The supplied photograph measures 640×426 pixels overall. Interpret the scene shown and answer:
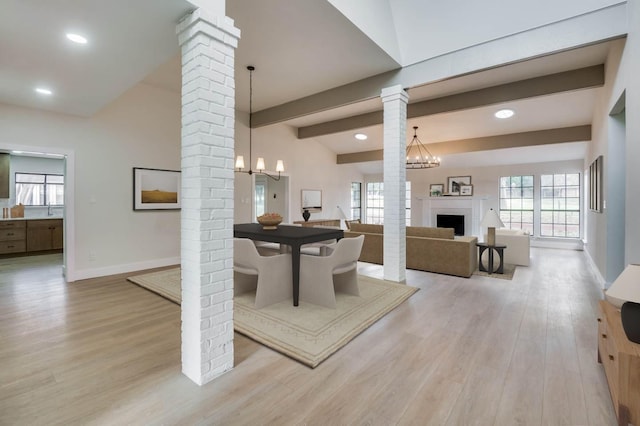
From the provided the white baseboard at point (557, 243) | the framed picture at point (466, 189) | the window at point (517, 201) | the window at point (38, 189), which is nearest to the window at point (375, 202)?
the framed picture at point (466, 189)

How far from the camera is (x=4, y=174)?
20.4 ft

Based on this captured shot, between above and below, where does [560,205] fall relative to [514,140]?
below

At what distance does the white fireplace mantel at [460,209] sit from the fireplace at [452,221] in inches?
3.5

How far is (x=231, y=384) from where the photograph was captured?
6.47 ft

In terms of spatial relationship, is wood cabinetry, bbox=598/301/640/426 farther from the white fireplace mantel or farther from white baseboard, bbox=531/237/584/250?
white baseboard, bbox=531/237/584/250

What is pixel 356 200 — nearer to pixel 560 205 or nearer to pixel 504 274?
pixel 560 205

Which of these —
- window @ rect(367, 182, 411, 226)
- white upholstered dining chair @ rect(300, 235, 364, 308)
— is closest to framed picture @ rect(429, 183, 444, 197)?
window @ rect(367, 182, 411, 226)

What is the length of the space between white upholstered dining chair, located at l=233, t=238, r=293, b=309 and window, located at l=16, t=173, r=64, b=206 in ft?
21.8

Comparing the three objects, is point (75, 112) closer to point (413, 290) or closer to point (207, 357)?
point (207, 357)

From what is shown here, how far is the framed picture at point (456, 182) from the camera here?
8969 mm

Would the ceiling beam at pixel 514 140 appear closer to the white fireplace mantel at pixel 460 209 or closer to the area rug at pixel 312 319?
the white fireplace mantel at pixel 460 209

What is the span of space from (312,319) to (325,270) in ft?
1.77

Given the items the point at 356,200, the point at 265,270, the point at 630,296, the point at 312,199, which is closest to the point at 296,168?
the point at 312,199

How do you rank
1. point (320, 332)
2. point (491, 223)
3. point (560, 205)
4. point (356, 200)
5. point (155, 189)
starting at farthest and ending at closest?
point (356, 200)
point (560, 205)
point (155, 189)
point (491, 223)
point (320, 332)
